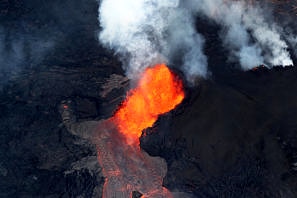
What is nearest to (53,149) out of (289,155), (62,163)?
(62,163)

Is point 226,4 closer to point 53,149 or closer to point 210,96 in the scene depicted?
point 210,96

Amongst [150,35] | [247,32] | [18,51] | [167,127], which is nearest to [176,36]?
[150,35]

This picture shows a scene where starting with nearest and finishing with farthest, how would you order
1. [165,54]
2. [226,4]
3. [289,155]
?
[289,155], [165,54], [226,4]

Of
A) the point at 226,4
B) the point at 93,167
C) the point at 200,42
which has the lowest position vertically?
the point at 93,167

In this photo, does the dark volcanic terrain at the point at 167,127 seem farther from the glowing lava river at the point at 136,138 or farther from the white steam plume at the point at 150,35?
the white steam plume at the point at 150,35

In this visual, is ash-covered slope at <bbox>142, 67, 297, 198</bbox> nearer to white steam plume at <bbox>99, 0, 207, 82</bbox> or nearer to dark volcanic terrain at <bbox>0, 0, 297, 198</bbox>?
dark volcanic terrain at <bbox>0, 0, 297, 198</bbox>

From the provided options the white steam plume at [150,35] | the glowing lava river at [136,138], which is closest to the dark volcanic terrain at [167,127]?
the glowing lava river at [136,138]

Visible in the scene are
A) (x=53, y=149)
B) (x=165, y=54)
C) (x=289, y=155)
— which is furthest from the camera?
(x=165, y=54)
